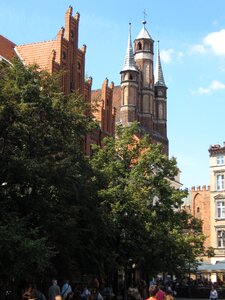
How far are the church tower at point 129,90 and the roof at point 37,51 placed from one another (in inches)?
1238

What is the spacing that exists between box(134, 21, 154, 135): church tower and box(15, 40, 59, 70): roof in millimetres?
34086

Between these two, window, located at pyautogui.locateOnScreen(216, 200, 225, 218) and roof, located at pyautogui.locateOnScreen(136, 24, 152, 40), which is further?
roof, located at pyautogui.locateOnScreen(136, 24, 152, 40)

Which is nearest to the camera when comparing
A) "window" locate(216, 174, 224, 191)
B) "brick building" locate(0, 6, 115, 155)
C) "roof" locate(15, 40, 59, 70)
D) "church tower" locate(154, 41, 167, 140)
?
"brick building" locate(0, 6, 115, 155)

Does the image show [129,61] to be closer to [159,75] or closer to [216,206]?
[159,75]

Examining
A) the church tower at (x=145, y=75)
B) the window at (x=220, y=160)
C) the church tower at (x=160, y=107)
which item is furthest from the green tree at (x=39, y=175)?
the church tower at (x=160, y=107)

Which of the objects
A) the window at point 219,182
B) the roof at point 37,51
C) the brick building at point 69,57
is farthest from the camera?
the window at point 219,182

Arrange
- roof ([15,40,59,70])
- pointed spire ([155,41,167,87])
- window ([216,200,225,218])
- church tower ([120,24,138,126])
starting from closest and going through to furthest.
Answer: roof ([15,40,59,70]) < window ([216,200,225,218]) < church tower ([120,24,138,126]) < pointed spire ([155,41,167,87])

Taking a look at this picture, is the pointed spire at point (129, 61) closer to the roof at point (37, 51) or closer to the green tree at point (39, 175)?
the roof at point (37, 51)

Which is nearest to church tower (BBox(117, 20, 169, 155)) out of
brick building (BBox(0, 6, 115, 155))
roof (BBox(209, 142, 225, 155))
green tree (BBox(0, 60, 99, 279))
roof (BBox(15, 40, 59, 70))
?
roof (BBox(209, 142, 225, 155))

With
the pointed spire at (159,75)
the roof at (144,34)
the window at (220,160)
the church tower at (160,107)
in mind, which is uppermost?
the roof at (144,34)

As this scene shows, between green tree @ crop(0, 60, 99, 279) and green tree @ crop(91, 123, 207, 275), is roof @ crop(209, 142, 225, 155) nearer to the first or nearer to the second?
green tree @ crop(91, 123, 207, 275)

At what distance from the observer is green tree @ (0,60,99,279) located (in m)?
18.8

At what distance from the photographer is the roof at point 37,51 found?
4131 cm

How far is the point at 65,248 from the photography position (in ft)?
75.1
